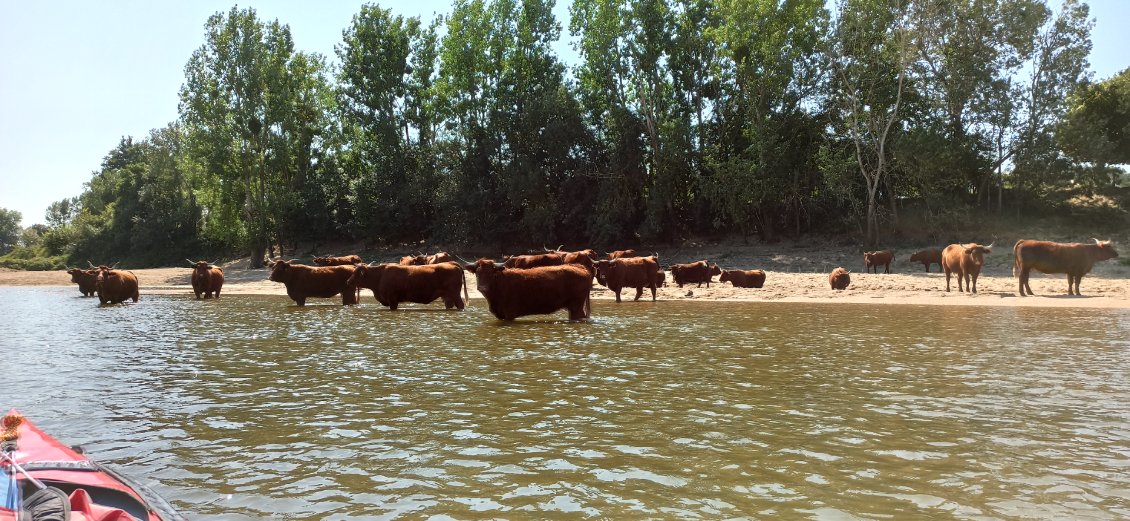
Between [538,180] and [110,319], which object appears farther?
[538,180]

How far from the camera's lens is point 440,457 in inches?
215

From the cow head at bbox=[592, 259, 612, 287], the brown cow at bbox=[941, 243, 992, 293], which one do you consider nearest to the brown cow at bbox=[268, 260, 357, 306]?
the cow head at bbox=[592, 259, 612, 287]

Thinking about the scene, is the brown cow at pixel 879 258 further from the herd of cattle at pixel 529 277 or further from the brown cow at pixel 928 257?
the herd of cattle at pixel 529 277

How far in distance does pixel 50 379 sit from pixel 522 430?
680 cm

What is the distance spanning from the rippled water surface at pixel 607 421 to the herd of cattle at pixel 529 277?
2587 millimetres

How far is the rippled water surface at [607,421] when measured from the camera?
179 inches

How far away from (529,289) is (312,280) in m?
10.0

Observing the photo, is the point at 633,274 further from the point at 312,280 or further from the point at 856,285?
the point at 312,280

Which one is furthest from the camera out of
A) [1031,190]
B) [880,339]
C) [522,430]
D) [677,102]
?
[677,102]

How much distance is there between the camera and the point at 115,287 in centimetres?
2370

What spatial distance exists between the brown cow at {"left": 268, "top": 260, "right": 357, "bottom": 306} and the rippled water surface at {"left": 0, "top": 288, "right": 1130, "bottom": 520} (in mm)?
9188

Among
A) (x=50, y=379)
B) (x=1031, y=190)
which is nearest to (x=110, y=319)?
(x=50, y=379)

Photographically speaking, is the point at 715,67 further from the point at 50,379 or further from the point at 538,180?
the point at 50,379

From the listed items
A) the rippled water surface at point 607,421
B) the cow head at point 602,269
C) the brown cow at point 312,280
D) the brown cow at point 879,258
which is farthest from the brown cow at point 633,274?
the brown cow at point 879,258
